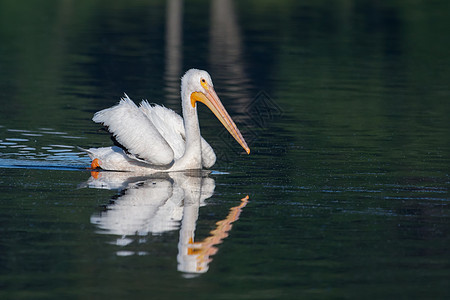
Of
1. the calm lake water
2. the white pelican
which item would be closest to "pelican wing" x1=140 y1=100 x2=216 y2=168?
the white pelican

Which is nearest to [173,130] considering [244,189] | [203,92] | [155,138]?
[203,92]

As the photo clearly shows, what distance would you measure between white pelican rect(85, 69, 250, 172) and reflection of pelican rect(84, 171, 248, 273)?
16cm

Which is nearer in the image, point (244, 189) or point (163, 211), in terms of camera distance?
point (163, 211)

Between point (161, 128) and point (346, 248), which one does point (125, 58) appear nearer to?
point (161, 128)

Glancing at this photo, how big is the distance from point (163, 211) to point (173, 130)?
3.14 meters

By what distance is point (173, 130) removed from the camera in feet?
39.1

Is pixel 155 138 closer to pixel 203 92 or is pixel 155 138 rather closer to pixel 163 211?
pixel 203 92

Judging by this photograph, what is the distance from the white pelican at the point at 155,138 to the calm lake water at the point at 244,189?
23 centimetres

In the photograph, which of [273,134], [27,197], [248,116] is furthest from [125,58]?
[27,197]

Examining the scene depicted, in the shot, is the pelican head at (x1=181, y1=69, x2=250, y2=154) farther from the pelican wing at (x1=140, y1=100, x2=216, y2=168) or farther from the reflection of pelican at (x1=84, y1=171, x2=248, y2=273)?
the reflection of pelican at (x1=84, y1=171, x2=248, y2=273)

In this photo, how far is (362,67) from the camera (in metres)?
24.4

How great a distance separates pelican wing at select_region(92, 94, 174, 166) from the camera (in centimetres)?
1070

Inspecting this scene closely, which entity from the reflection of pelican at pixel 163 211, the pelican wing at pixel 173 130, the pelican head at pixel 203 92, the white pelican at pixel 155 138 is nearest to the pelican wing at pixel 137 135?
the white pelican at pixel 155 138

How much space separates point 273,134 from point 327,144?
1164mm
